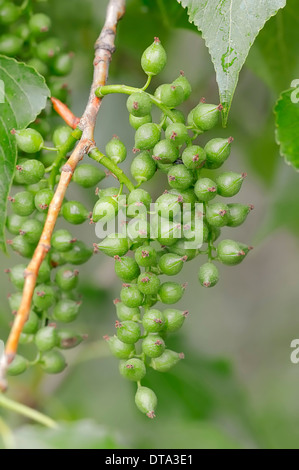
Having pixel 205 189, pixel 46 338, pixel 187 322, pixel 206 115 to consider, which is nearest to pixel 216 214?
pixel 205 189

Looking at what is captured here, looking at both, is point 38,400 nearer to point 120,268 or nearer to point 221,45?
point 120,268

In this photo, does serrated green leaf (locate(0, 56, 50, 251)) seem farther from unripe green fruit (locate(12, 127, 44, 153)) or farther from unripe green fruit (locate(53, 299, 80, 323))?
unripe green fruit (locate(53, 299, 80, 323))

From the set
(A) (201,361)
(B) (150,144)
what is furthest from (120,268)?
(A) (201,361)

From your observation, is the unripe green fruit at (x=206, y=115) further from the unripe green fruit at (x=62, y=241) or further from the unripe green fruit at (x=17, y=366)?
the unripe green fruit at (x=17, y=366)

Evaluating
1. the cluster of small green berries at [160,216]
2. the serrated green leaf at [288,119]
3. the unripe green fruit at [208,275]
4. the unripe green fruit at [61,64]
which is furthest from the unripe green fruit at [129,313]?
the unripe green fruit at [61,64]

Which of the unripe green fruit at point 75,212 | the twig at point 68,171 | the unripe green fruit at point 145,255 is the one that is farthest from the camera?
the unripe green fruit at point 75,212
